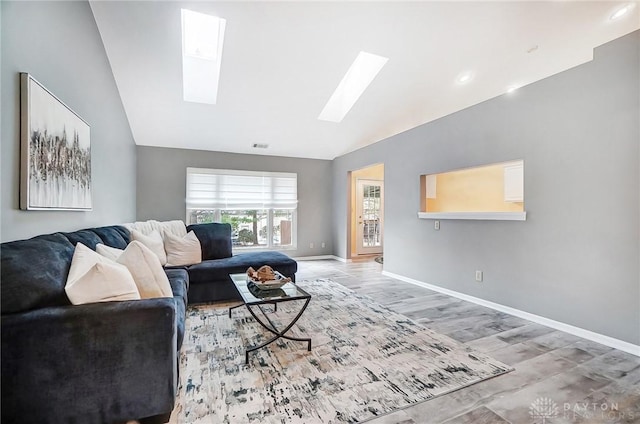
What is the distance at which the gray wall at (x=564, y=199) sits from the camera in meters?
2.43

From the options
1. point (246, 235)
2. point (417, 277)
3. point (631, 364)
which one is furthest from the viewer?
point (246, 235)

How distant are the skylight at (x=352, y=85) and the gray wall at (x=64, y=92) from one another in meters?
2.87

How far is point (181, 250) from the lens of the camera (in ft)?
12.3

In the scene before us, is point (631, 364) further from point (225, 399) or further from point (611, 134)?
point (225, 399)

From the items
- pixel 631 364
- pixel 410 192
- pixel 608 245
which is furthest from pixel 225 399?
pixel 410 192

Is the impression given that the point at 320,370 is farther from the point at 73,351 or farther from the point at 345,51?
the point at 345,51

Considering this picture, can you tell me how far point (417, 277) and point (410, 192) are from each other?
134cm

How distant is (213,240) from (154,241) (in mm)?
826

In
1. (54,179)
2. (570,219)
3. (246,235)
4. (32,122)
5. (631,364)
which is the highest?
(32,122)

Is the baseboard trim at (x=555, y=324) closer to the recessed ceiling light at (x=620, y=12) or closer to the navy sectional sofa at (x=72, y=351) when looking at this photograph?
the recessed ceiling light at (x=620, y=12)

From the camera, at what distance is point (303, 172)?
6895mm

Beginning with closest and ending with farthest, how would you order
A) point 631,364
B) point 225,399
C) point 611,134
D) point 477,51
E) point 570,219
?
1. point 225,399
2. point 631,364
3. point 611,134
4. point 570,219
5. point 477,51

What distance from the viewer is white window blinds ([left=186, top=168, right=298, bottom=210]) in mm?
5961

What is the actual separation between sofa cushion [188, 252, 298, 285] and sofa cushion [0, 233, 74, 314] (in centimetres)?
189
